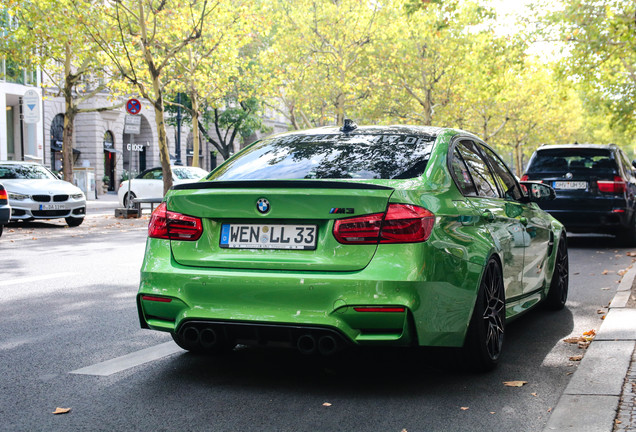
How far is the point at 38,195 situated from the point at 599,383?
15781 mm

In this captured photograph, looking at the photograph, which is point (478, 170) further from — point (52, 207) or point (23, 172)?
point (23, 172)

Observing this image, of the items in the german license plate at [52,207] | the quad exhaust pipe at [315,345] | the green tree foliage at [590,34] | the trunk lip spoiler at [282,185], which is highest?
the green tree foliage at [590,34]

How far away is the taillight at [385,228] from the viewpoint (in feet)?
13.8

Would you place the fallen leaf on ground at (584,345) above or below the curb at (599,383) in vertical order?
below

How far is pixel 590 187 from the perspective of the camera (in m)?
13.4

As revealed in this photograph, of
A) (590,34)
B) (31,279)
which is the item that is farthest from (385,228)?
(590,34)

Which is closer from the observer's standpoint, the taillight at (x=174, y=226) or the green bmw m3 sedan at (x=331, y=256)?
the green bmw m3 sedan at (x=331, y=256)

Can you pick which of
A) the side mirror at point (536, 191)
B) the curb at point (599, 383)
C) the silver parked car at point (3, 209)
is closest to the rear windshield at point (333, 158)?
the curb at point (599, 383)

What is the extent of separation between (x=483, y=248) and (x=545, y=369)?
0.90 metres

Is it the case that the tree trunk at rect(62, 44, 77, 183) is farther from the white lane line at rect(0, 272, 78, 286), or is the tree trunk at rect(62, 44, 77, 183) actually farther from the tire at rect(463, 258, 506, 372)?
the tire at rect(463, 258, 506, 372)

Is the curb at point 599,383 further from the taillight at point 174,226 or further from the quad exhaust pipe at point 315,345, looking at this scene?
the taillight at point 174,226

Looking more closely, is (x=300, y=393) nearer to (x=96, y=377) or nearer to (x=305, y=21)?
(x=96, y=377)

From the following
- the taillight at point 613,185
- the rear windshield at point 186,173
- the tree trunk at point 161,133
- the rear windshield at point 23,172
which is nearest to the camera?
the taillight at point 613,185

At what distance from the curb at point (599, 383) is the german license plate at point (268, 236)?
4.84 ft
